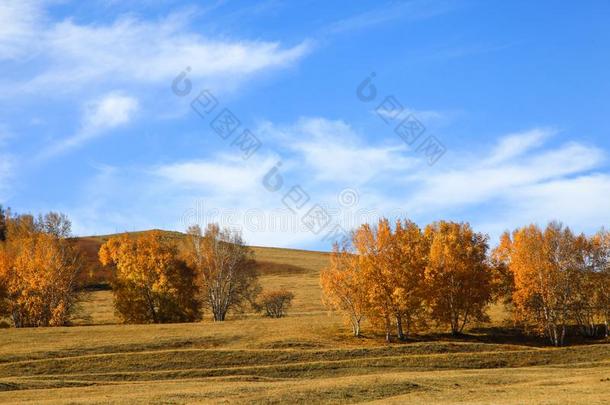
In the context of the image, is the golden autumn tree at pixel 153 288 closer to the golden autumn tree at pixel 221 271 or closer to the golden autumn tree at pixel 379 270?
the golden autumn tree at pixel 221 271

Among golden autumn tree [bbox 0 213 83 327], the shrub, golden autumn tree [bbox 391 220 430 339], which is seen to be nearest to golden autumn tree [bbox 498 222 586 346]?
golden autumn tree [bbox 391 220 430 339]

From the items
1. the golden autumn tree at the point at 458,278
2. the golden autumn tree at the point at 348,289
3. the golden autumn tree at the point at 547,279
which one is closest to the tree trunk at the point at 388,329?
the golden autumn tree at the point at 348,289

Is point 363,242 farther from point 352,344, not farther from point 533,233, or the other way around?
point 533,233

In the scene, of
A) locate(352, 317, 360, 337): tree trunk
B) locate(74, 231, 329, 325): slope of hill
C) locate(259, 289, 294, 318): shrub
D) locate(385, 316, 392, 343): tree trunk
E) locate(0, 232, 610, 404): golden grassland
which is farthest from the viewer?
locate(74, 231, 329, 325): slope of hill

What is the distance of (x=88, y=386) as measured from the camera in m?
→ 48.1

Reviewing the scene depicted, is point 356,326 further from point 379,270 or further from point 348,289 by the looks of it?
point 379,270

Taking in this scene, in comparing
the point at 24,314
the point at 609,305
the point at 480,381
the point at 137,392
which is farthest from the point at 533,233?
the point at 24,314

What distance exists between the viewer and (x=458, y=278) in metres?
85.0

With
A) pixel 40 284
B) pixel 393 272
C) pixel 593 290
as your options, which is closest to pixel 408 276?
pixel 393 272

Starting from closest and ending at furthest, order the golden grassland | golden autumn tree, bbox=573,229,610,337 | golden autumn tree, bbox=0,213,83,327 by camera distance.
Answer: the golden grassland → golden autumn tree, bbox=573,229,610,337 → golden autumn tree, bbox=0,213,83,327

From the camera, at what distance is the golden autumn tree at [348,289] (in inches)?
3169

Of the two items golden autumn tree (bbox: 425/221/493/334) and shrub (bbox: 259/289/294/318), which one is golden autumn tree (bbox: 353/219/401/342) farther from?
shrub (bbox: 259/289/294/318)

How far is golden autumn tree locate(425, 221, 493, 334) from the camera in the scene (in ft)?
273

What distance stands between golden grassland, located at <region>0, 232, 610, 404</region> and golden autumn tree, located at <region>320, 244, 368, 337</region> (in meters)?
2.35
